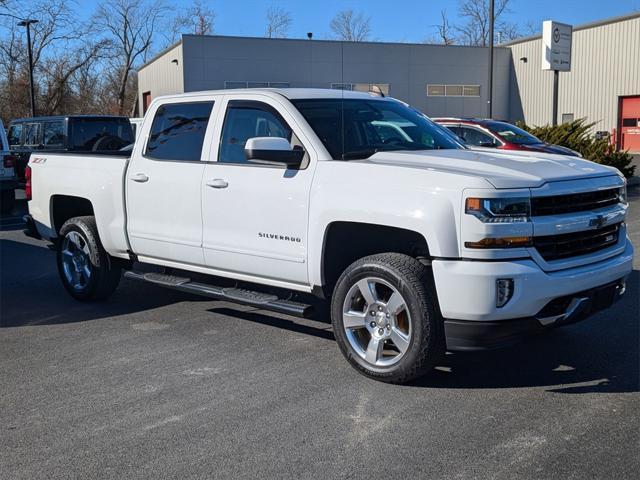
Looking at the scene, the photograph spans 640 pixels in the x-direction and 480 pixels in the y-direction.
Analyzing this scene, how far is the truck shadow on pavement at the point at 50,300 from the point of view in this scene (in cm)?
693

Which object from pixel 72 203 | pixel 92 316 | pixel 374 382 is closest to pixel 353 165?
pixel 374 382

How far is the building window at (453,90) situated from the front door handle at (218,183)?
114 ft

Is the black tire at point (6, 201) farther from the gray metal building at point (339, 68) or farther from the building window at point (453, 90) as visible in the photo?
the building window at point (453, 90)

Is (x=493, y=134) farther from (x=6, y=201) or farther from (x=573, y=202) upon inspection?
(x=573, y=202)

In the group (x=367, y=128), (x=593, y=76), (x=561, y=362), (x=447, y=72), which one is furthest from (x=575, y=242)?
(x=447, y=72)

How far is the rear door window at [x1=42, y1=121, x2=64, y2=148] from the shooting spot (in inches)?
621

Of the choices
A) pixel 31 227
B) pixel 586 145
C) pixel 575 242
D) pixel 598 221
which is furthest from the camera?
pixel 586 145

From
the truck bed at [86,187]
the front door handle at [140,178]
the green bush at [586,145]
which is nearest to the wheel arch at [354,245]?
the front door handle at [140,178]

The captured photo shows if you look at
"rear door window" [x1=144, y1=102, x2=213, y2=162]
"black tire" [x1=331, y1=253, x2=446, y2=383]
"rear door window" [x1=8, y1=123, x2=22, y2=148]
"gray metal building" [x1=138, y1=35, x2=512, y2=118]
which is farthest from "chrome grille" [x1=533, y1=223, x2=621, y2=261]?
"gray metal building" [x1=138, y1=35, x2=512, y2=118]

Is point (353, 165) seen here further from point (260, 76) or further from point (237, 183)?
point (260, 76)

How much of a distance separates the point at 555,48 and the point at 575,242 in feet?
66.7

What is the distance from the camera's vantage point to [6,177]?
579 inches

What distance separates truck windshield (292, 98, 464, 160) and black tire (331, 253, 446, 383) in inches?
37.3

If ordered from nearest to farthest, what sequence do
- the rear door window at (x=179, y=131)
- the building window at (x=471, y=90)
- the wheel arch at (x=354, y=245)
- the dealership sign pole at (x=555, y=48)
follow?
the wheel arch at (x=354, y=245) → the rear door window at (x=179, y=131) → the dealership sign pole at (x=555, y=48) → the building window at (x=471, y=90)
